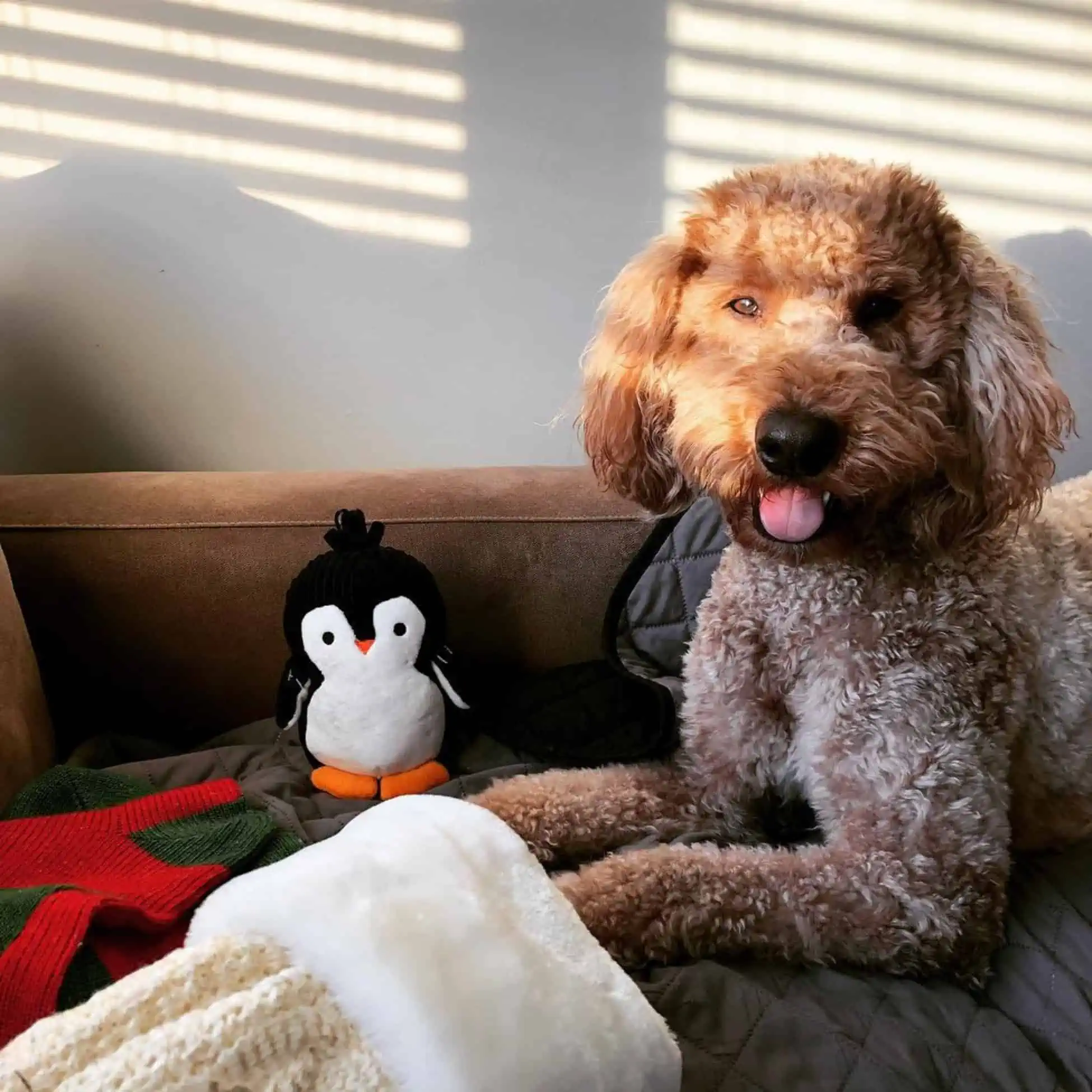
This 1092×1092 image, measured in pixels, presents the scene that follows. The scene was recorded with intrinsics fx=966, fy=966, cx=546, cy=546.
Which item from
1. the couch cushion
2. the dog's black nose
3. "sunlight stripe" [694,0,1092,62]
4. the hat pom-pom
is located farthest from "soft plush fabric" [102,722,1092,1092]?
"sunlight stripe" [694,0,1092,62]

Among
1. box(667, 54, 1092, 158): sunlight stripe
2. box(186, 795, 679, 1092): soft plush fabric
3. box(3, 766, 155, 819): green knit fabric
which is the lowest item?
box(3, 766, 155, 819): green knit fabric

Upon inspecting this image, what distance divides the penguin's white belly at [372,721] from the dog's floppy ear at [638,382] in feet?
1.16

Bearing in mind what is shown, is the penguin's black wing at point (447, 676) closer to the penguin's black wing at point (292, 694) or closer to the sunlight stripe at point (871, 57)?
the penguin's black wing at point (292, 694)

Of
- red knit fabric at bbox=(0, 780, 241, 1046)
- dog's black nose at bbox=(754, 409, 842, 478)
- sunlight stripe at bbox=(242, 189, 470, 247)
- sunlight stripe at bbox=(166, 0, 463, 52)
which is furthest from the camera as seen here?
sunlight stripe at bbox=(242, 189, 470, 247)

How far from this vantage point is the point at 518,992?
23.6 inches

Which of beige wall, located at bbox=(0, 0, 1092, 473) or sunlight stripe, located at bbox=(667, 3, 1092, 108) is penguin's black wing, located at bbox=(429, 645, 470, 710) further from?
sunlight stripe, located at bbox=(667, 3, 1092, 108)

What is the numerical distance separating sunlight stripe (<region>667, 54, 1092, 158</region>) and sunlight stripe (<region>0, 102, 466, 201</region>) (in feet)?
1.40

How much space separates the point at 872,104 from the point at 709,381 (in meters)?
0.95

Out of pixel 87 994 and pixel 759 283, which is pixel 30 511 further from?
pixel 759 283

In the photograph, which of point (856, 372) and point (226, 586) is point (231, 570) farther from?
point (856, 372)

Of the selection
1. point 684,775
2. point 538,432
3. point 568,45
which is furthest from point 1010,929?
point 568,45

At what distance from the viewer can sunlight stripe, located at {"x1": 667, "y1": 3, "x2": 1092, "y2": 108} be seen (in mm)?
1546

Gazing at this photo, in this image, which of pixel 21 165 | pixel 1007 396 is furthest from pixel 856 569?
pixel 21 165

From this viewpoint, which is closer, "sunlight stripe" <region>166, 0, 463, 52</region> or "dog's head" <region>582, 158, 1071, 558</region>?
"dog's head" <region>582, 158, 1071, 558</region>
